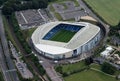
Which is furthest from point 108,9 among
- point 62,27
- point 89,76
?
point 89,76

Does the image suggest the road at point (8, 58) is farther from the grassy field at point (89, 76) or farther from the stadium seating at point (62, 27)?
the grassy field at point (89, 76)

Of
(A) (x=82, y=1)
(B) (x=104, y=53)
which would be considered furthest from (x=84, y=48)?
(A) (x=82, y=1)

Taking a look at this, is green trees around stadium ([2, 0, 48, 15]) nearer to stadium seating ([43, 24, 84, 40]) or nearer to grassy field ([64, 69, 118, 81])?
stadium seating ([43, 24, 84, 40])

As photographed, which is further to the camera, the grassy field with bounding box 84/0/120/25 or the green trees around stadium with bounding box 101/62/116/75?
the grassy field with bounding box 84/0/120/25

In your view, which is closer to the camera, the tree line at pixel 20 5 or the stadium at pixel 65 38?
the stadium at pixel 65 38

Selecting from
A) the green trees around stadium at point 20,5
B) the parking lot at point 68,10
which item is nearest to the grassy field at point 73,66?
the parking lot at point 68,10

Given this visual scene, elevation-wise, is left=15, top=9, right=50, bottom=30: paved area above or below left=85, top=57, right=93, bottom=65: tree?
above

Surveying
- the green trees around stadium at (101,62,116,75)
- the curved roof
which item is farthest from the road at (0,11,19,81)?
the green trees around stadium at (101,62,116,75)
